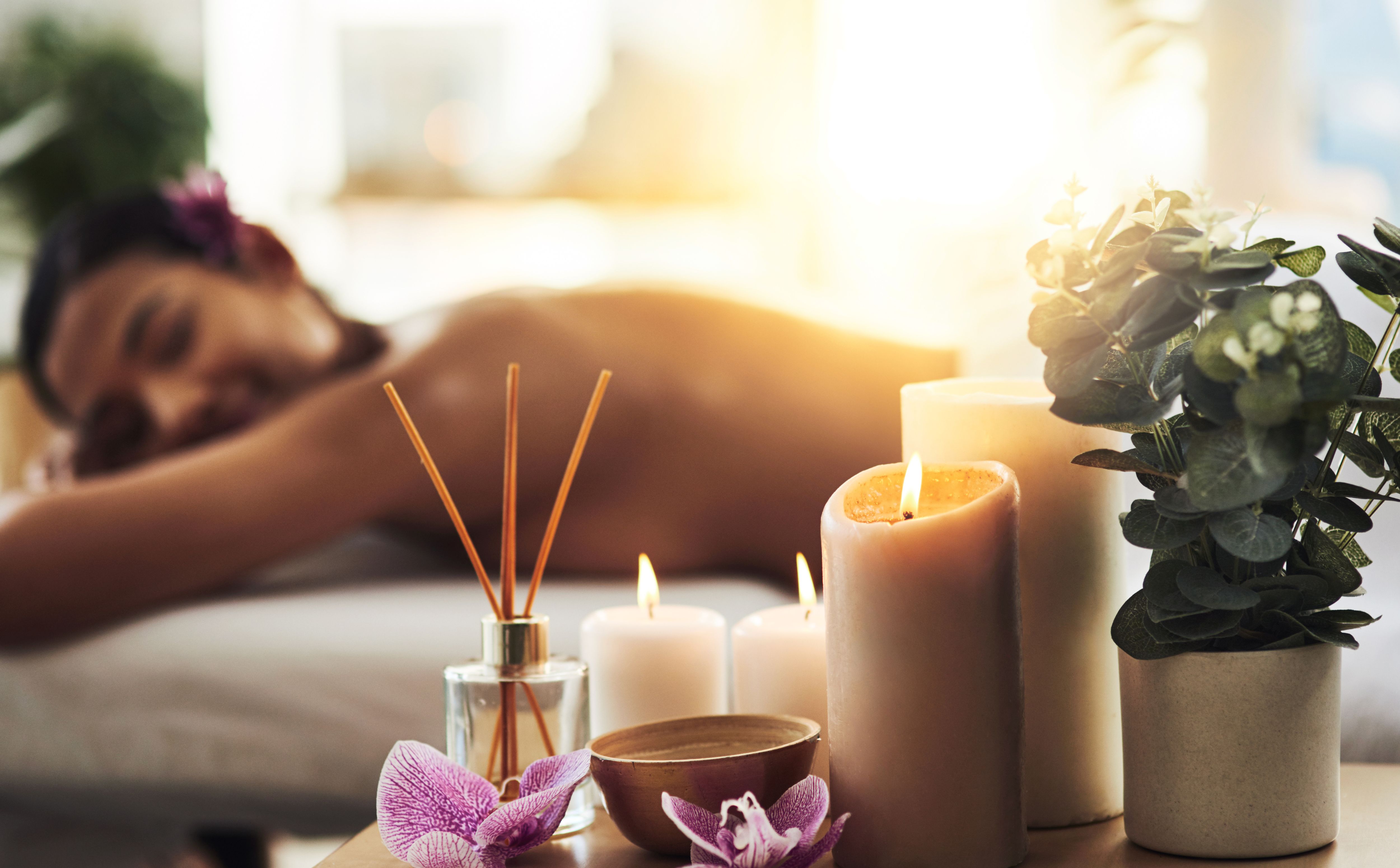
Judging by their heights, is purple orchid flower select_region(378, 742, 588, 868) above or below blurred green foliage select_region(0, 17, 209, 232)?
below

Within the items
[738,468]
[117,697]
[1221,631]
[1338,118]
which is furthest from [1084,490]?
[1338,118]

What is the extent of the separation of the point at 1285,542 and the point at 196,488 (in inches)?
44.1

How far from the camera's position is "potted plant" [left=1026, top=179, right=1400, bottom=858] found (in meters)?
0.45

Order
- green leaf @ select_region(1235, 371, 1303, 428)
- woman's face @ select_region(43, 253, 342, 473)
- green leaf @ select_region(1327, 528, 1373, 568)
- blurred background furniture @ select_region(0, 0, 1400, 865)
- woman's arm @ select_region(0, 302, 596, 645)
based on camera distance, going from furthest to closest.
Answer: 1. blurred background furniture @ select_region(0, 0, 1400, 865)
2. woman's face @ select_region(43, 253, 342, 473)
3. woman's arm @ select_region(0, 302, 596, 645)
4. green leaf @ select_region(1327, 528, 1373, 568)
5. green leaf @ select_region(1235, 371, 1303, 428)

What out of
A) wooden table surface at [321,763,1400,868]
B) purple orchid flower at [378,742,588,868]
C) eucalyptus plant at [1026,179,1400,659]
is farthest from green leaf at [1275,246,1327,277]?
purple orchid flower at [378,742,588,868]

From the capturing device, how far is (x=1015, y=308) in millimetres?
1627

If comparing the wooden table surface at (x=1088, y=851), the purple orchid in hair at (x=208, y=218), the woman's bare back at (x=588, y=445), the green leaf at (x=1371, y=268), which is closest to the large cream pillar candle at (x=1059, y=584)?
the wooden table surface at (x=1088, y=851)

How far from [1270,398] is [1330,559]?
0.12 meters

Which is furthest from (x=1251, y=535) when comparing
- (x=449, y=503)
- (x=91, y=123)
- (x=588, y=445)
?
(x=91, y=123)

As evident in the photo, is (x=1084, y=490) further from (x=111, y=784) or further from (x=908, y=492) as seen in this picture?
(x=111, y=784)

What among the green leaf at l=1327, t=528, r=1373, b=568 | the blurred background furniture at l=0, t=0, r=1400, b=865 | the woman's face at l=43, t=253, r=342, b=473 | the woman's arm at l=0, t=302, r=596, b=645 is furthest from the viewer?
the blurred background furniture at l=0, t=0, r=1400, b=865

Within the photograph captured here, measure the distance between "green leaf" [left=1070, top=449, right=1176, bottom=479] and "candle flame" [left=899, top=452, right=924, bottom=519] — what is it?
0.08m

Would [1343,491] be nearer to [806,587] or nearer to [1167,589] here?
[1167,589]

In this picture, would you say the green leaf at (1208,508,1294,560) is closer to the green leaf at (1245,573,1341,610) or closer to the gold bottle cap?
the green leaf at (1245,573,1341,610)
